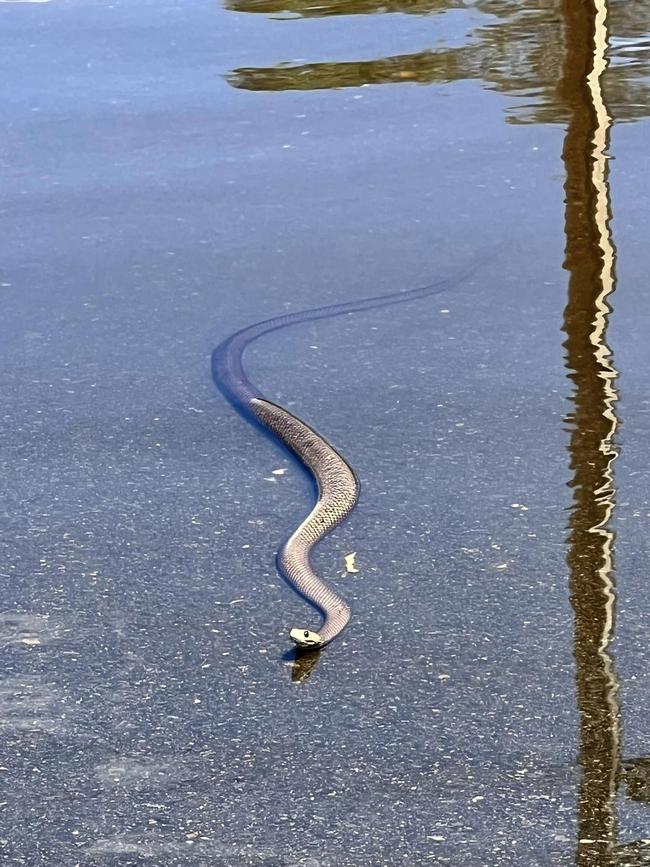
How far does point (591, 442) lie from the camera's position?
517 cm

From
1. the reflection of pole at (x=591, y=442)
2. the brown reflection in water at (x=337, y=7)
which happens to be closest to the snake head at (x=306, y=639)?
the reflection of pole at (x=591, y=442)

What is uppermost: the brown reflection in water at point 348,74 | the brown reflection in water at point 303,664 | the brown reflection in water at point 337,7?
the brown reflection in water at point 337,7

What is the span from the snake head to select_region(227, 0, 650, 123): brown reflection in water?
4908 mm

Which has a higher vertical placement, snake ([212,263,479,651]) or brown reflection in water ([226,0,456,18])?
brown reflection in water ([226,0,456,18])

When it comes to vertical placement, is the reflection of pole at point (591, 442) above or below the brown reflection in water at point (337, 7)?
below

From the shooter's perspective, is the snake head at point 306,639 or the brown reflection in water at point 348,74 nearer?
the snake head at point 306,639

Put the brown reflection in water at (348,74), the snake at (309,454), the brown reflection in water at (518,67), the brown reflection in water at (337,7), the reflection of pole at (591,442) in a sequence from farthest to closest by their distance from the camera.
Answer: the brown reflection in water at (337,7) < the brown reflection in water at (348,74) < the brown reflection in water at (518,67) < the snake at (309,454) < the reflection of pole at (591,442)

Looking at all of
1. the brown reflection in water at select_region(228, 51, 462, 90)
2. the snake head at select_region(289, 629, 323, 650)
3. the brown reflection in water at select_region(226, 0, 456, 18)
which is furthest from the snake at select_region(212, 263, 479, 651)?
the brown reflection in water at select_region(226, 0, 456, 18)

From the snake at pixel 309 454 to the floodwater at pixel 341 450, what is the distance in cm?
6

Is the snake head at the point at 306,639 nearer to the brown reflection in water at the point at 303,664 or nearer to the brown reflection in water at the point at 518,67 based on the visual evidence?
the brown reflection in water at the point at 303,664

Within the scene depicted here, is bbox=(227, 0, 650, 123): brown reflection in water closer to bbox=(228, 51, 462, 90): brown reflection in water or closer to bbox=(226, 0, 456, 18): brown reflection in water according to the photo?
bbox=(228, 51, 462, 90): brown reflection in water

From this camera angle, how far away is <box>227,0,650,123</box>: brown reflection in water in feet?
28.1

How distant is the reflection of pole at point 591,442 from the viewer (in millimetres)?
3553

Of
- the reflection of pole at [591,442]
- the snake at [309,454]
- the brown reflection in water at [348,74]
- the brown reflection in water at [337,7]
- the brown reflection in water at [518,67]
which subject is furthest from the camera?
the brown reflection in water at [337,7]
